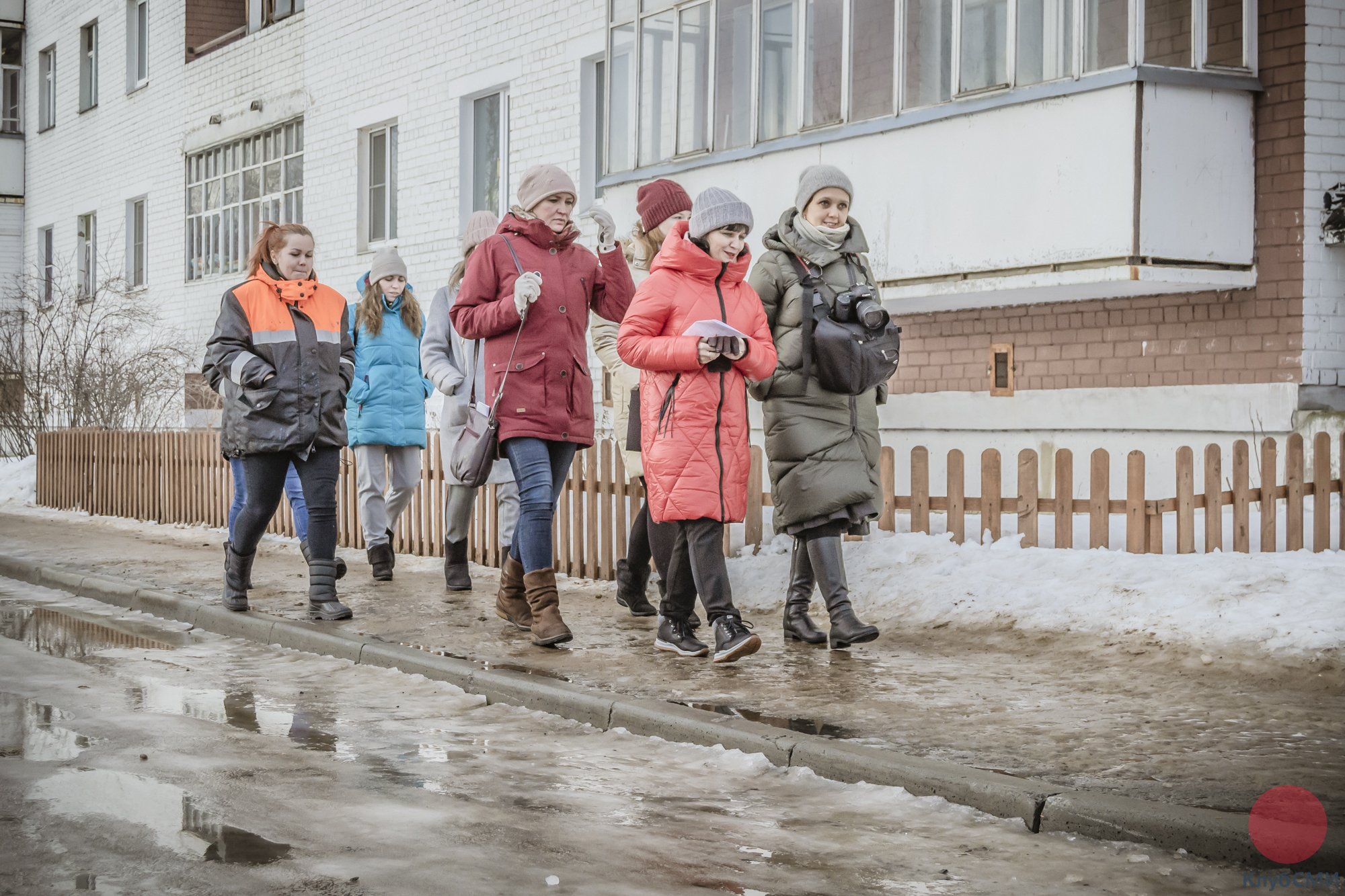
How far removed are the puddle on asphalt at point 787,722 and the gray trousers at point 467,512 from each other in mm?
2939

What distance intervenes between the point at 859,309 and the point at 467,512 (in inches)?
129

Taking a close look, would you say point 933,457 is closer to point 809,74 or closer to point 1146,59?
point 809,74

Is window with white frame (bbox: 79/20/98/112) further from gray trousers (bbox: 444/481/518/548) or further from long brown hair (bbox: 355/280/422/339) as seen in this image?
gray trousers (bbox: 444/481/518/548)

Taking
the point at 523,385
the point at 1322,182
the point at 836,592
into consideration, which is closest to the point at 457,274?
the point at 523,385

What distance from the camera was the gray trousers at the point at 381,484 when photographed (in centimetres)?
1012

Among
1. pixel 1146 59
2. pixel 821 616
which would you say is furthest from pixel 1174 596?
pixel 1146 59

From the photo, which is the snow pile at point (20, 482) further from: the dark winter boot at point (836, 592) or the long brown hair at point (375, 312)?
the dark winter boot at point (836, 592)

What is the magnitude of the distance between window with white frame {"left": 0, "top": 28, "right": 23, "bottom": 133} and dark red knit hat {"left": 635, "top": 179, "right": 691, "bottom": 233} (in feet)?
89.0

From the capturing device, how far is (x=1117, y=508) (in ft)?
27.8

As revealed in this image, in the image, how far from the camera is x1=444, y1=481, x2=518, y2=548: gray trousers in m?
8.59

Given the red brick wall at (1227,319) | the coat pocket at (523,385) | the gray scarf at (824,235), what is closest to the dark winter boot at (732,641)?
the coat pocket at (523,385)

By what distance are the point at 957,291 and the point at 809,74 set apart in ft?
7.78

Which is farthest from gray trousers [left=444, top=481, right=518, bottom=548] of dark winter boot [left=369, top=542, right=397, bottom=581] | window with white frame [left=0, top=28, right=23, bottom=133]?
window with white frame [left=0, top=28, right=23, bottom=133]

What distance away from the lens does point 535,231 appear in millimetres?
7309
